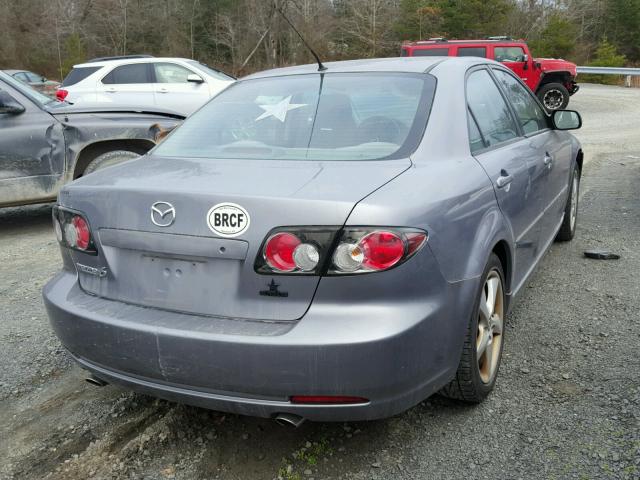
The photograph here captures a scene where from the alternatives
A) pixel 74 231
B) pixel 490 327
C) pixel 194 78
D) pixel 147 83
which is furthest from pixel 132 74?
pixel 490 327

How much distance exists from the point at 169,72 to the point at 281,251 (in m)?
10.7

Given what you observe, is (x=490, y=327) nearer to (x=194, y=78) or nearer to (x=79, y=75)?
(x=194, y=78)

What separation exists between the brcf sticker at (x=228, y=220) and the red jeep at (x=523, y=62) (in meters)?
14.5

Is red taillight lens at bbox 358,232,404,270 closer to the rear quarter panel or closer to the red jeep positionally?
the rear quarter panel

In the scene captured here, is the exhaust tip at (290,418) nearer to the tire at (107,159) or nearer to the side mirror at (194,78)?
the tire at (107,159)

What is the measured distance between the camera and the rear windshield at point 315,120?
268 centimetres

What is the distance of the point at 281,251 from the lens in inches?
81.5

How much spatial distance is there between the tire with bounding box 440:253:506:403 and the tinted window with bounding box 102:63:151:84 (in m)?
10.5

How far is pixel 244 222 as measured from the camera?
2.10 metres

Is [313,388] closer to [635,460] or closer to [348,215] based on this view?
[348,215]

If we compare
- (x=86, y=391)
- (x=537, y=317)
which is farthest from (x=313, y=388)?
(x=537, y=317)

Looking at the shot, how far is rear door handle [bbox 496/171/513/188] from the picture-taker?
2.84 meters

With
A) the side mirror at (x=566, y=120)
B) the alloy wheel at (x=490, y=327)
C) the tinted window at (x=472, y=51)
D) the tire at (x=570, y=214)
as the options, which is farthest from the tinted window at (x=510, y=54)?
the alloy wheel at (x=490, y=327)

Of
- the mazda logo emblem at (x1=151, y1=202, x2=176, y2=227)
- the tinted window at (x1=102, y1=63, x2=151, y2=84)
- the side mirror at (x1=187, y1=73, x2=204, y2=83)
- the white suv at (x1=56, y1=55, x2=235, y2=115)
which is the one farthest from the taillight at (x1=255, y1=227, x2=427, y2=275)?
the tinted window at (x1=102, y1=63, x2=151, y2=84)
